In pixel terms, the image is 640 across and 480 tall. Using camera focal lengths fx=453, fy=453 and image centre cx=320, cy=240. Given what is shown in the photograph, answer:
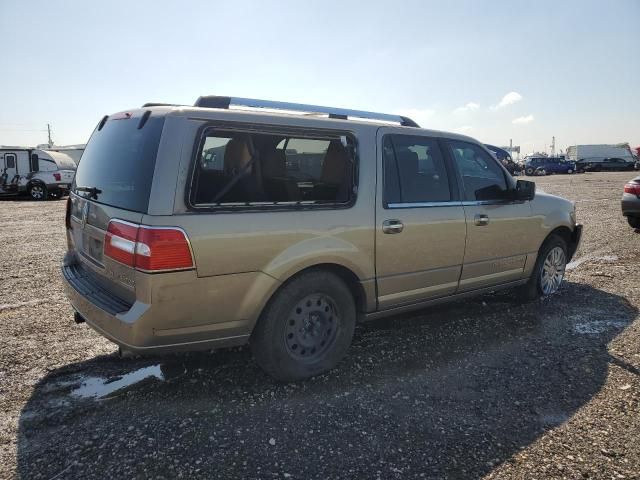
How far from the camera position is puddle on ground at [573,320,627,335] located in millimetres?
4273

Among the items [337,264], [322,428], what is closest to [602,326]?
[337,264]

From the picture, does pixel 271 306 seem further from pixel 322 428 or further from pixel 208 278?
pixel 322 428

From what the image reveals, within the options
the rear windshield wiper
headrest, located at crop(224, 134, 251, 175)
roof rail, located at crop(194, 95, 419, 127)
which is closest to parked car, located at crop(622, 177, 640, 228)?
roof rail, located at crop(194, 95, 419, 127)

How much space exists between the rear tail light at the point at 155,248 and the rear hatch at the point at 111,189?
0.24 ft

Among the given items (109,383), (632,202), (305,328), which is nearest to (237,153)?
(305,328)

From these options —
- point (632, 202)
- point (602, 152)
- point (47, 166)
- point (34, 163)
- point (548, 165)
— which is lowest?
point (632, 202)

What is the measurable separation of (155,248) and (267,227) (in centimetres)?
70

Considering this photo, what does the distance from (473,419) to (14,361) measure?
137 inches

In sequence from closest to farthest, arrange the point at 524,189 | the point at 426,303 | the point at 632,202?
the point at 426,303, the point at 524,189, the point at 632,202

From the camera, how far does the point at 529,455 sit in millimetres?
2537

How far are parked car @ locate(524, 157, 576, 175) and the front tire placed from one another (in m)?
37.7

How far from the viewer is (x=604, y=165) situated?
44.8 m

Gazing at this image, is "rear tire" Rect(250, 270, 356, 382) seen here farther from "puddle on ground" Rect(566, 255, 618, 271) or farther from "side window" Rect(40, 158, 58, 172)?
"side window" Rect(40, 158, 58, 172)

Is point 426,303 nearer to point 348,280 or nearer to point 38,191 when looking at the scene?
point 348,280
